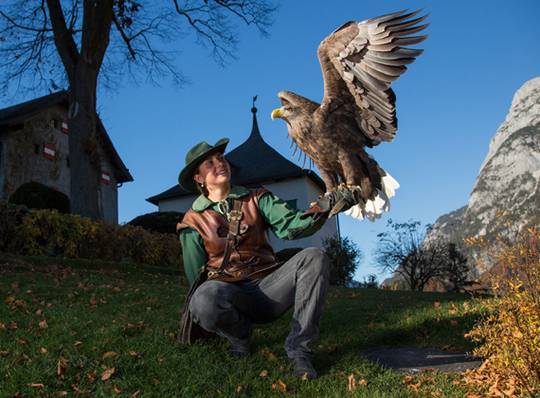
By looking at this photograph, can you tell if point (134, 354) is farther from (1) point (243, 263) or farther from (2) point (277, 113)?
(2) point (277, 113)

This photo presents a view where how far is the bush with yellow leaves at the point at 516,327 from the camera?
3.69m

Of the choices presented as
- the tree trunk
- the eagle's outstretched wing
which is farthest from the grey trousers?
the tree trunk

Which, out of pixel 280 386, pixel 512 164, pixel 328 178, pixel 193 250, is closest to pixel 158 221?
pixel 193 250

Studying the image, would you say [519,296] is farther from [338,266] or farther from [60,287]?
[338,266]

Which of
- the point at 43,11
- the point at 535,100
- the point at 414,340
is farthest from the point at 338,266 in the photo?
the point at 535,100

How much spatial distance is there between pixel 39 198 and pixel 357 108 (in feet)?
58.7

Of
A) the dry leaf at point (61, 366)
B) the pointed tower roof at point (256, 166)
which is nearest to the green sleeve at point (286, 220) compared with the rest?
the dry leaf at point (61, 366)

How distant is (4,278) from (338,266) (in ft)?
46.0

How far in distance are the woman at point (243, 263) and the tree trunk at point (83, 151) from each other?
41.4 feet

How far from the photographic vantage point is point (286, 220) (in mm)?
4297

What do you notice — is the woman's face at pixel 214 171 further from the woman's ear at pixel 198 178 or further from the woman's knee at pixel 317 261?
the woman's knee at pixel 317 261

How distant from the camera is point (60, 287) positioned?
8516 mm

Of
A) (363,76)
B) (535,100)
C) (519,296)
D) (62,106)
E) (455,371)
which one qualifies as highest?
(535,100)

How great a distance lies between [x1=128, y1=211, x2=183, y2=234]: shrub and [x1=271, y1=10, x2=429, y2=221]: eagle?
56.2ft
